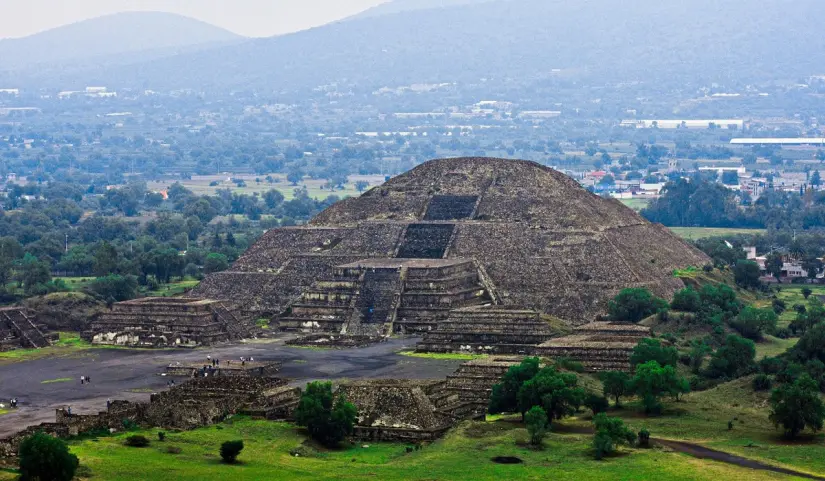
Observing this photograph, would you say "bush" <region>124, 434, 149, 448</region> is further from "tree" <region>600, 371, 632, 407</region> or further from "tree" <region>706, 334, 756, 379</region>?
"tree" <region>706, 334, 756, 379</region>

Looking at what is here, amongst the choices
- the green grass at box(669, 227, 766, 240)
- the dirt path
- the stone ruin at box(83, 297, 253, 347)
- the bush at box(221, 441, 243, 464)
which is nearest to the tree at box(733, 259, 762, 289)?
the stone ruin at box(83, 297, 253, 347)

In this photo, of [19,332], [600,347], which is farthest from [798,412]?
[19,332]

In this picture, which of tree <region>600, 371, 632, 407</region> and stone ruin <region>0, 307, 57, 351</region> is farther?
stone ruin <region>0, 307, 57, 351</region>

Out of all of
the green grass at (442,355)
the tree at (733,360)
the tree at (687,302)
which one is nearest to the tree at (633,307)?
the tree at (687,302)

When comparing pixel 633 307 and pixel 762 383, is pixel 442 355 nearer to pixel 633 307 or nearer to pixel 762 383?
pixel 633 307

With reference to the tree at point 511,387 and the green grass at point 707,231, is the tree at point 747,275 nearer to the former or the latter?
the green grass at point 707,231

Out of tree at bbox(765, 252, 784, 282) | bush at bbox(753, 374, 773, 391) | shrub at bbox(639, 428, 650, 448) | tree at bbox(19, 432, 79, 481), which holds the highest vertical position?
tree at bbox(19, 432, 79, 481)
